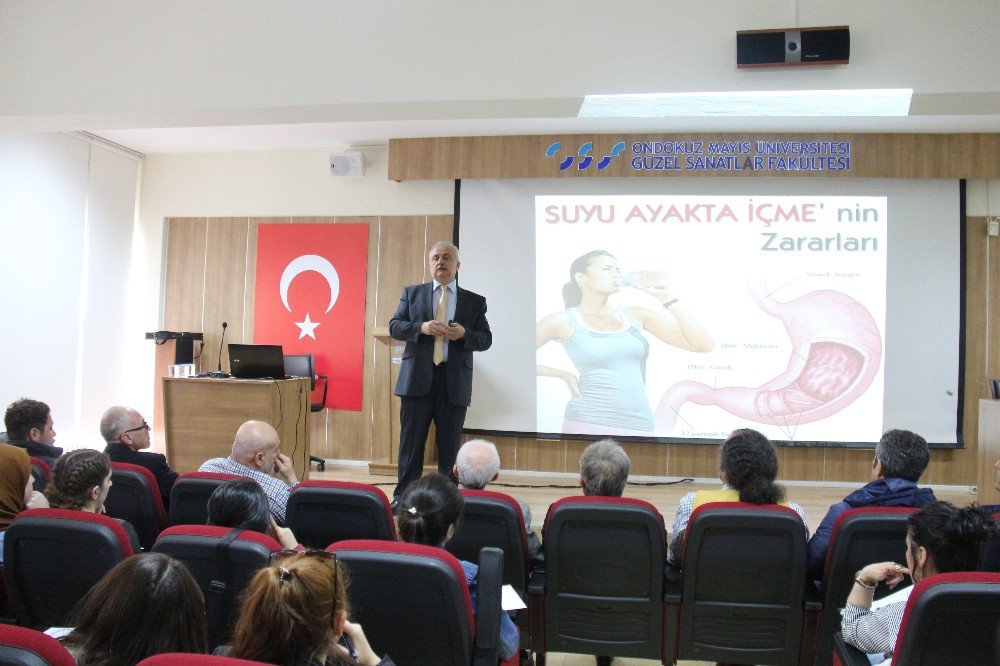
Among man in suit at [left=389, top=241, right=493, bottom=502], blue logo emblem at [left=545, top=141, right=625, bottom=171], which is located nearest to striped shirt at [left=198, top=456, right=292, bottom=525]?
man in suit at [left=389, top=241, right=493, bottom=502]

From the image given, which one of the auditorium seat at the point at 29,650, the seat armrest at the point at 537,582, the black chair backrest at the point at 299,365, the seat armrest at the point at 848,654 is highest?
the black chair backrest at the point at 299,365

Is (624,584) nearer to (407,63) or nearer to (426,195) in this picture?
(407,63)

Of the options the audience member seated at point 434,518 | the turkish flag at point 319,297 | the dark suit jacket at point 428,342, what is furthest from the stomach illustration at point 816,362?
the audience member seated at point 434,518

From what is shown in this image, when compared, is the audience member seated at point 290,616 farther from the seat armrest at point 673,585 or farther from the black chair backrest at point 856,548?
the black chair backrest at point 856,548

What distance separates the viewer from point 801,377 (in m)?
5.74

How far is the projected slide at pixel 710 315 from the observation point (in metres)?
5.71

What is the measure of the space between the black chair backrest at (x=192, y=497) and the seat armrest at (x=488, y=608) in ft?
3.81

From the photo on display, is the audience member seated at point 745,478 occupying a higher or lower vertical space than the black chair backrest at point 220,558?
higher

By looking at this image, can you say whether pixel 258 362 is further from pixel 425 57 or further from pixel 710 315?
pixel 710 315

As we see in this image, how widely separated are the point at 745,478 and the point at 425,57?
2.49m

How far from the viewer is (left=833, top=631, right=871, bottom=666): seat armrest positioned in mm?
1607

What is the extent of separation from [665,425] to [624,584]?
3830 millimetres

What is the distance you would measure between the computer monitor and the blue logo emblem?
2.82 meters

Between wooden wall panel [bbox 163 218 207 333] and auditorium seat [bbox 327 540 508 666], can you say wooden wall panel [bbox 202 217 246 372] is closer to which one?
wooden wall panel [bbox 163 218 207 333]
